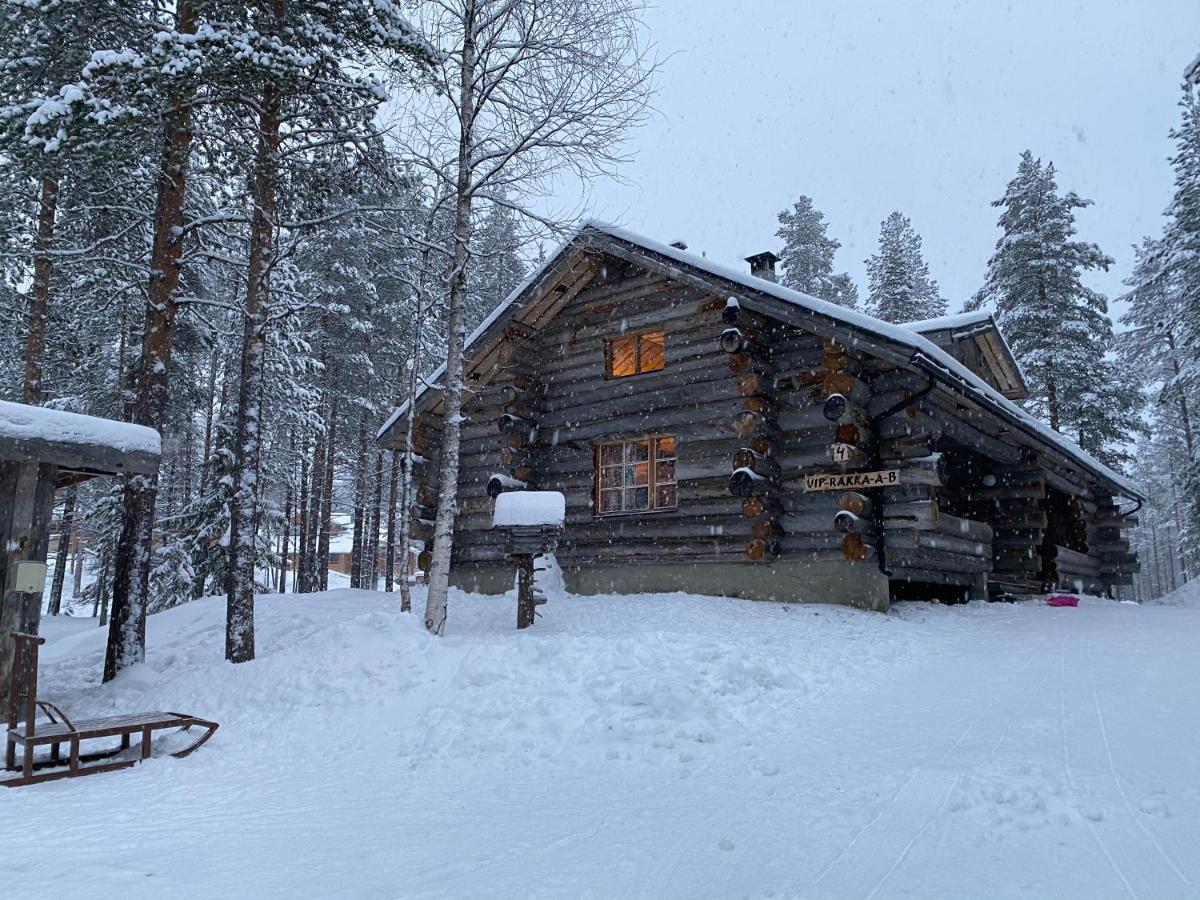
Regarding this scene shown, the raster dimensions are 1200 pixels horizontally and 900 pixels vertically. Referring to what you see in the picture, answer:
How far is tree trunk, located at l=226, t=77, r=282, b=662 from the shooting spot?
9.36 m

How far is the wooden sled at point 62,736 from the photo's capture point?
5.53 meters

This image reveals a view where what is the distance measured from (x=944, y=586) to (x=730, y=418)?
5.92 m

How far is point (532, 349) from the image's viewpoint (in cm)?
1555

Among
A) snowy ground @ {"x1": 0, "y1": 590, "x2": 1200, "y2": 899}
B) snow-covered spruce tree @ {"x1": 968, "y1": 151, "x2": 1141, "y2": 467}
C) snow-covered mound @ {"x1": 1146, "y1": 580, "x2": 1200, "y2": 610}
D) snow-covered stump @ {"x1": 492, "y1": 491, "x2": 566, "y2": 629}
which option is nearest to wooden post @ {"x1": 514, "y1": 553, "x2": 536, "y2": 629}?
snow-covered stump @ {"x1": 492, "y1": 491, "x2": 566, "y2": 629}

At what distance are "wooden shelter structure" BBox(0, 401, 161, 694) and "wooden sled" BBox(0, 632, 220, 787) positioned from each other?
79cm

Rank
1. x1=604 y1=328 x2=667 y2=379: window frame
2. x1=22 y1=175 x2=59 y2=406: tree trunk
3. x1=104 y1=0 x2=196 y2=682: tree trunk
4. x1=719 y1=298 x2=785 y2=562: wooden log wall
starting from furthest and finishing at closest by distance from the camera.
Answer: x1=22 y1=175 x2=59 y2=406: tree trunk < x1=604 y1=328 x2=667 y2=379: window frame < x1=719 y1=298 x2=785 y2=562: wooden log wall < x1=104 y1=0 x2=196 y2=682: tree trunk

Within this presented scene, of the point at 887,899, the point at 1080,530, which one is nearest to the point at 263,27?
the point at 887,899

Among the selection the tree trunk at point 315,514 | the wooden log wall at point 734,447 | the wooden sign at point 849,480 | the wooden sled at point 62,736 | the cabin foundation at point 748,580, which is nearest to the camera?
the wooden sled at point 62,736

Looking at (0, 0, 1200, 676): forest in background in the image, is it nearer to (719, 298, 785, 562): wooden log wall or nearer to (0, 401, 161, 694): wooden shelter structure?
(0, 401, 161, 694): wooden shelter structure

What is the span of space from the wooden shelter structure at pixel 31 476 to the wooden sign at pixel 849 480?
29.9 feet

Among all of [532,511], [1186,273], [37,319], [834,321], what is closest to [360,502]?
[37,319]

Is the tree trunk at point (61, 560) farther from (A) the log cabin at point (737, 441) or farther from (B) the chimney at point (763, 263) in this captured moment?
(B) the chimney at point (763, 263)

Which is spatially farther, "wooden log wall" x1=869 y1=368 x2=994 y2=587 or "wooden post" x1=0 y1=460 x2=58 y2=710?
"wooden log wall" x1=869 y1=368 x2=994 y2=587

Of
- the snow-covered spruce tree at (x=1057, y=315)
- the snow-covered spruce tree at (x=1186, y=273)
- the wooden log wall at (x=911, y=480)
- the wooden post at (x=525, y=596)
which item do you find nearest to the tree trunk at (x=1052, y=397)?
the snow-covered spruce tree at (x=1057, y=315)
